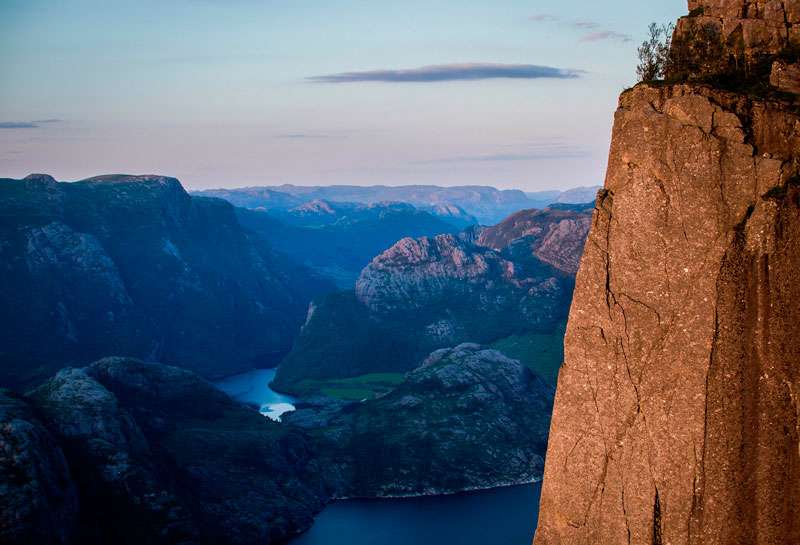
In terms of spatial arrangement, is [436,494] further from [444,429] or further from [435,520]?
[444,429]

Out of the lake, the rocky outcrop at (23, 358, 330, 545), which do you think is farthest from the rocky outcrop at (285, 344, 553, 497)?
the rocky outcrop at (23, 358, 330, 545)

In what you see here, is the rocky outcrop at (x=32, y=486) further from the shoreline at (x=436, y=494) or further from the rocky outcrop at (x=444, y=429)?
the rocky outcrop at (x=444, y=429)

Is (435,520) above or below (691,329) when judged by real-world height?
below

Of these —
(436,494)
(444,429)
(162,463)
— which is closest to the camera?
(162,463)

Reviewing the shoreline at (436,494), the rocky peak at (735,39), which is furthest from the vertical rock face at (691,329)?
the shoreline at (436,494)

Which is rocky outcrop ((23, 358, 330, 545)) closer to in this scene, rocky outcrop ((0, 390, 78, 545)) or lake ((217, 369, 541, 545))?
rocky outcrop ((0, 390, 78, 545))

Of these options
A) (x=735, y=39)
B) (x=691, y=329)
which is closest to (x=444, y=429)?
(x=735, y=39)
